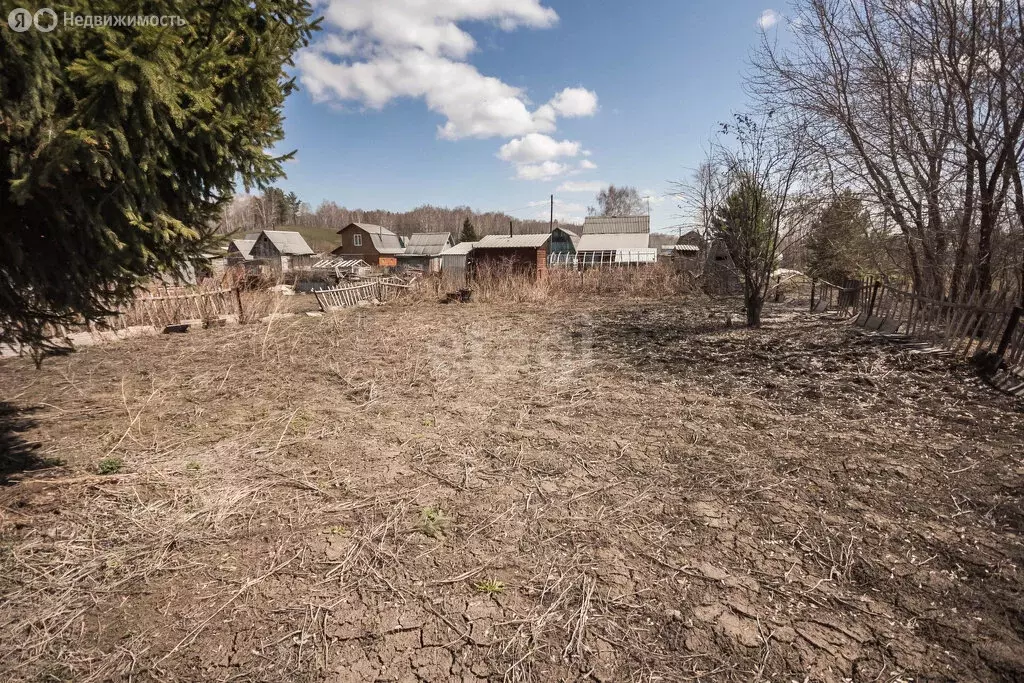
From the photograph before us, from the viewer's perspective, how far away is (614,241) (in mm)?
37031

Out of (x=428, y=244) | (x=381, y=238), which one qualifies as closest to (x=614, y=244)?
(x=428, y=244)

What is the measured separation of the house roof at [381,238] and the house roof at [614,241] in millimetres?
26530

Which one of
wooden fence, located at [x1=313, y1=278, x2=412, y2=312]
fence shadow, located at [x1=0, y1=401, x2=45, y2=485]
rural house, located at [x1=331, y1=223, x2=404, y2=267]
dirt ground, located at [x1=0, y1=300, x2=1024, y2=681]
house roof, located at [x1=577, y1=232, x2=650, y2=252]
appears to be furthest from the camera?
rural house, located at [x1=331, y1=223, x2=404, y2=267]

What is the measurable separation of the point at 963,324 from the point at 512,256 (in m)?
17.7

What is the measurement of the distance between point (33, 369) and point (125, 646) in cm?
844

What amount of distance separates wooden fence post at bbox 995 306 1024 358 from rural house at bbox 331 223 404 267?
50939 millimetres

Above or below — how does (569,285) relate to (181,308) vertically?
above

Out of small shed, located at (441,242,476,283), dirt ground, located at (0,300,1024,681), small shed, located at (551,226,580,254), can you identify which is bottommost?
dirt ground, located at (0,300,1024,681)

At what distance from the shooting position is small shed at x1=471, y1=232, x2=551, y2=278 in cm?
2219

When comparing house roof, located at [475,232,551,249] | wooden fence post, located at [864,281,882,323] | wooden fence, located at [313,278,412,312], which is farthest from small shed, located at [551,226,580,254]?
wooden fence post, located at [864,281,882,323]

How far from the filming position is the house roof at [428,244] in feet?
155

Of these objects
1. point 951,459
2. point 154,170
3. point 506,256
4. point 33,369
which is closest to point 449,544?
point 154,170

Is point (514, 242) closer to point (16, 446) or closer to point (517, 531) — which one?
point (16, 446)

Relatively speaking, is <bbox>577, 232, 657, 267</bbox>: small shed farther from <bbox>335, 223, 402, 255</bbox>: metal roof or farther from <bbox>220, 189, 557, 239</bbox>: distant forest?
<bbox>220, 189, 557, 239</bbox>: distant forest
